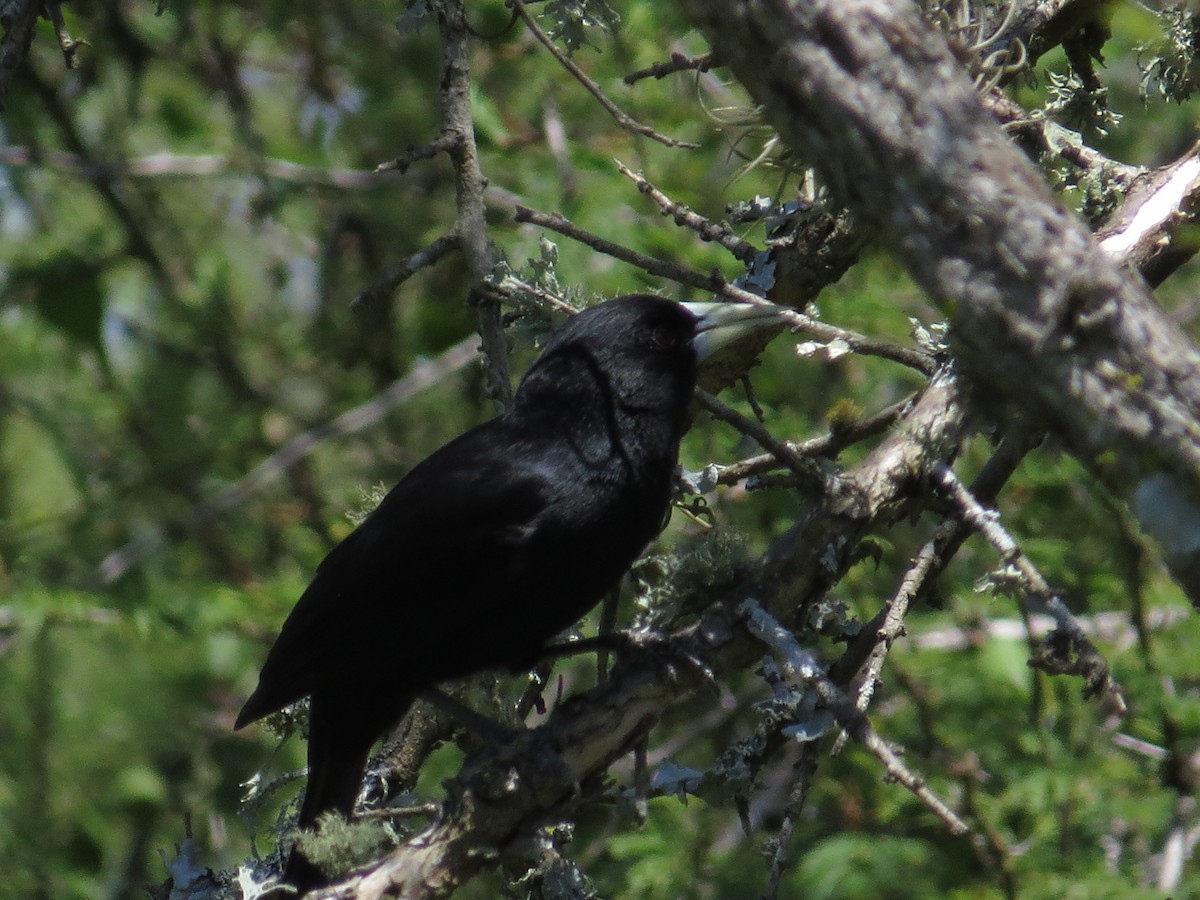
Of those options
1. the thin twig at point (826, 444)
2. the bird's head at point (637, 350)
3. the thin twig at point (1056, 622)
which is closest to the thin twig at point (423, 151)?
the bird's head at point (637, 350)

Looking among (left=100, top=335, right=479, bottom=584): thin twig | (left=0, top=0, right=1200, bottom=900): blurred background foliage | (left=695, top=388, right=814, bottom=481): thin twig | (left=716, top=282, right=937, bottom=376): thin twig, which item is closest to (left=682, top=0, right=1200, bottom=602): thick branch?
(left=695, top=388, right=814, bottom=481): thin twig

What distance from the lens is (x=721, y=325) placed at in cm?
379

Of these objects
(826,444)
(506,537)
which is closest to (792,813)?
(826,444)

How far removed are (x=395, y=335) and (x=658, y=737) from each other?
2.86 m

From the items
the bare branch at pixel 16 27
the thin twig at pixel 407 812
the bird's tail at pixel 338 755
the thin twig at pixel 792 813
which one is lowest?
the bird's tail at pixel 338 755

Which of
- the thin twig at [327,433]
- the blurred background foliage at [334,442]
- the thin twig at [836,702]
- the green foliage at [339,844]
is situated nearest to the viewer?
the thin twig at [836,702]

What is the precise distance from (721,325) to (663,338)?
193mm

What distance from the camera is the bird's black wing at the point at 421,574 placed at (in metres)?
3.60

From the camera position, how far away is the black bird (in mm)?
3529

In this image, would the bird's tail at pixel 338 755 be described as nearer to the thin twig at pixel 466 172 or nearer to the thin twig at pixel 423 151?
the thin twig at pixel 466 172

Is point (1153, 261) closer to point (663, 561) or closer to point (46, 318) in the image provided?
point (663, 561)

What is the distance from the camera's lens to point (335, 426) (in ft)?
21.9

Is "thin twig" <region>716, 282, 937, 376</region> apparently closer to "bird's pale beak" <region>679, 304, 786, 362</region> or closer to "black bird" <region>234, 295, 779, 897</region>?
"black bird" <region>234, 295, 779, 897</region>

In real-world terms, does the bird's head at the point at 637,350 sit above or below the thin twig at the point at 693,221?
below
